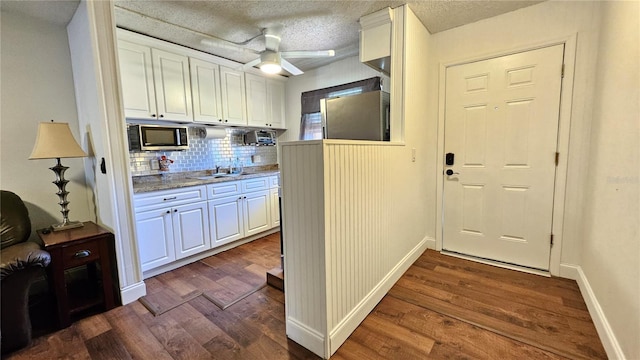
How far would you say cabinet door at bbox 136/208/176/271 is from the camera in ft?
7.75

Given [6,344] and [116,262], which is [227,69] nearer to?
[116,262]

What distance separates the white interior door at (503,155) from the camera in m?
2.27

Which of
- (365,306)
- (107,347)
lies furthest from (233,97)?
(365,306)

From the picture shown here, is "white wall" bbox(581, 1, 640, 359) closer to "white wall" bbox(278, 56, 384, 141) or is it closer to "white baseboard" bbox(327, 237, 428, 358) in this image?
"white baseboard" bbox(327, 237, 428, 358)

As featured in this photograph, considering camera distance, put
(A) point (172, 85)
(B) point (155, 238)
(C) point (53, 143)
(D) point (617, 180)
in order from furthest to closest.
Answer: (A) point (172, 85), (B) point (155, 238), (C) point (53, 143), (D) point (617, 180)

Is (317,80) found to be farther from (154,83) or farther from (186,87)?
(154,83)

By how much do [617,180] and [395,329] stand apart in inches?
62.8

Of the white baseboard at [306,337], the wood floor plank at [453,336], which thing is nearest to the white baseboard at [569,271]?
the wood floor plank at [453,336]

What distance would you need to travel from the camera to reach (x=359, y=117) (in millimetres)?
2396

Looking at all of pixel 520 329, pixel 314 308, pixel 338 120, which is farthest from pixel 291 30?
pixel 520 329

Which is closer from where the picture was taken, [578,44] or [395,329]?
[395,329]

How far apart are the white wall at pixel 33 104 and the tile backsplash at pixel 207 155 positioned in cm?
65

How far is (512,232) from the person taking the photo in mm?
2500

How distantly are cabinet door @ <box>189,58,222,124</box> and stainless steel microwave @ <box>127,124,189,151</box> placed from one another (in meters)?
0.26
